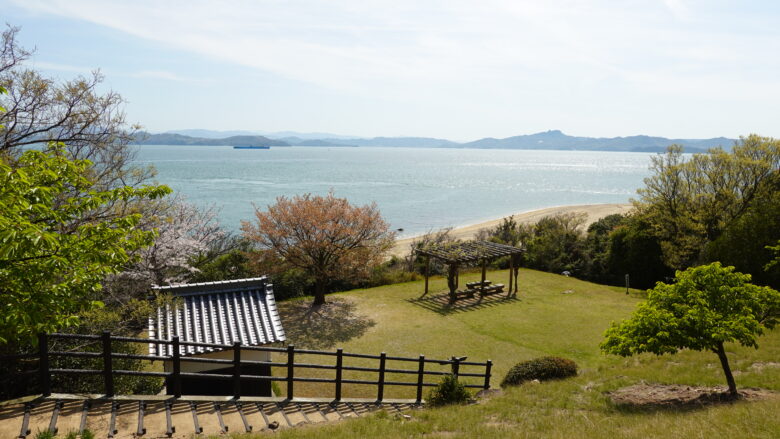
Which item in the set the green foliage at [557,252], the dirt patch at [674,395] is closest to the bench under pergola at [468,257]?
the green foliage at [557,252]

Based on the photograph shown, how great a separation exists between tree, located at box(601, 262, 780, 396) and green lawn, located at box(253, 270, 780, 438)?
4.23ft

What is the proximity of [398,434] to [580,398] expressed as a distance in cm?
553

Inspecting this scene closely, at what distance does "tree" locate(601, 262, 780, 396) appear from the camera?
9.14 m

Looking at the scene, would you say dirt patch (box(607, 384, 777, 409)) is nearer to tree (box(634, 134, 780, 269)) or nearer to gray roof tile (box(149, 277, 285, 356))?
gray roof tile (box(149, 277, 285, 356))

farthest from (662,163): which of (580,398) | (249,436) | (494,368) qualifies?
(249,436)

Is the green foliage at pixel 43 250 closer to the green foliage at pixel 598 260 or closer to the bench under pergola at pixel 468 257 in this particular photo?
the bench under pergola at pixel 468 257

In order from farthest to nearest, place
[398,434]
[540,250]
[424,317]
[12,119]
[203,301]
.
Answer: [540,250] → [424,317] → [12,119] → [203,301] → [398,434]

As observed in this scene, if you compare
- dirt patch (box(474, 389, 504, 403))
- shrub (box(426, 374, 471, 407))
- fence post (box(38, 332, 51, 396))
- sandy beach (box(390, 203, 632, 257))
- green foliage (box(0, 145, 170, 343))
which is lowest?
sandy beach (box(390, 203, 632, 257))

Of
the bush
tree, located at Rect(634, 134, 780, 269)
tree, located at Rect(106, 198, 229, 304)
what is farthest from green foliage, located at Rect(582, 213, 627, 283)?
tree, located at Rect(106, 198, 229, 304)

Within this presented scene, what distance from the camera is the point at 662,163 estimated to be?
1135 inches

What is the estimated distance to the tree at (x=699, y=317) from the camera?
30.0ft

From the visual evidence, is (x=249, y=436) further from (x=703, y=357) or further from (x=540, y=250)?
(x=540, y=250)

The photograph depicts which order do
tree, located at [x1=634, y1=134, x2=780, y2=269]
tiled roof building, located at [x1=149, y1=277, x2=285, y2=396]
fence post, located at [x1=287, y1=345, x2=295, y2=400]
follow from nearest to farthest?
fence post, located at [x1=287, y1=345, x2=295, y2=400] < tiled roof building, located at [x1=149, y1=277, x2=285, y2=396] < tree, located at [x1=634, y1=134, x2=780, y2=269]

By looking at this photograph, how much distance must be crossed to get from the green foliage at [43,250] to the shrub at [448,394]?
7.27 m
